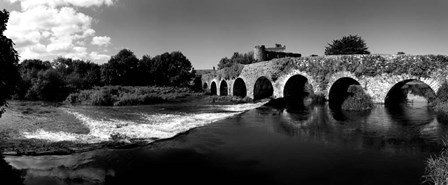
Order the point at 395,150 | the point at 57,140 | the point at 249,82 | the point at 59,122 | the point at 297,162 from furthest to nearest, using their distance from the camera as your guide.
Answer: the point at 249,82
the point at 59,122
the point at 57,140
the point at 395,150
the point at 297,162

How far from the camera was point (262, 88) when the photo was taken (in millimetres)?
29984

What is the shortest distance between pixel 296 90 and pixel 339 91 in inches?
196

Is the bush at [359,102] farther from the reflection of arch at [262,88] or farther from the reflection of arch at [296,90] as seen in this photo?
the reflection of arch at [262,88]

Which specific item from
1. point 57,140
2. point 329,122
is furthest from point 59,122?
point 329,122

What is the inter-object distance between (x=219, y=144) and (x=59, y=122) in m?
11.0

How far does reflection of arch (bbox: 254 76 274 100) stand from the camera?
2905 centimetres

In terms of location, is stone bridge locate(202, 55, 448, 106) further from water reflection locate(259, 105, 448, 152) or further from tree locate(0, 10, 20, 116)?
tree locate(0, 10, 20, 116)

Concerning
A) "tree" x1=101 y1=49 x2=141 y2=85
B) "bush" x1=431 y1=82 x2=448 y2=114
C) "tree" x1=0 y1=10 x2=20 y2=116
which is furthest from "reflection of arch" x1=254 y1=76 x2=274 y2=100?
"tree" x1=101 y1=49 x2=141 y2=85

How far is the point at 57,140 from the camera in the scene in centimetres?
1093

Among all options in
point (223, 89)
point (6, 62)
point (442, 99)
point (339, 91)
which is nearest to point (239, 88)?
point (223, 89)

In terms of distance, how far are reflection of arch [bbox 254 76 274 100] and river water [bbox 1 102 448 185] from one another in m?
15.5

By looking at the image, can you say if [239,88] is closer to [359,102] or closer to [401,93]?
[401,93]

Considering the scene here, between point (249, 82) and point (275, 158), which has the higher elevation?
point (249, 82)

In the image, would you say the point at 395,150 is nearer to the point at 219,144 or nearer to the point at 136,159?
the point at 219,144
